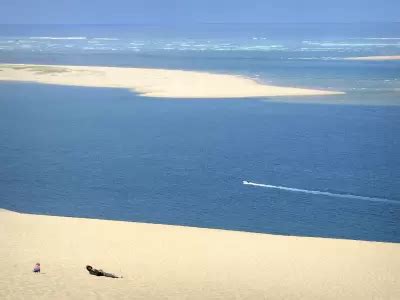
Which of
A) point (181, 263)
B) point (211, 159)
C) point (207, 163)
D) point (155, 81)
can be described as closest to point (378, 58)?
point (155, 81)

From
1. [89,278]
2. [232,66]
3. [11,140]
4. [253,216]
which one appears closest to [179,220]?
[253,216]

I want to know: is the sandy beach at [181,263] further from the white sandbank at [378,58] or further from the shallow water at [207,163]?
the white sandbank at [378,58]

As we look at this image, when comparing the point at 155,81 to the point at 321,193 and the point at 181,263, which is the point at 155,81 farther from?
the point at 181,263

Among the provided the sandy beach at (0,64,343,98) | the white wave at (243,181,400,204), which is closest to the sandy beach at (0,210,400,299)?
the white wave at (243,181,400,204)

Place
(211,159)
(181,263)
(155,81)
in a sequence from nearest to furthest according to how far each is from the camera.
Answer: (181,263), (211,159), (155,81)

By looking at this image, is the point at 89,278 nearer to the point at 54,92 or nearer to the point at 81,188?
the point at 81,188
